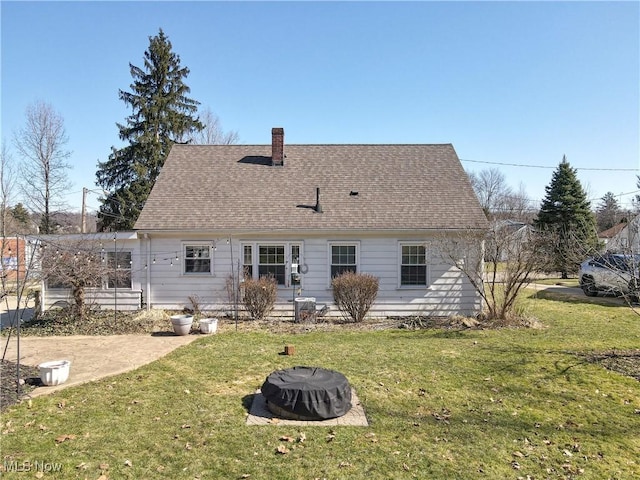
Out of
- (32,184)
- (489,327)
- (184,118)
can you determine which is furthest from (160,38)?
(489,327)

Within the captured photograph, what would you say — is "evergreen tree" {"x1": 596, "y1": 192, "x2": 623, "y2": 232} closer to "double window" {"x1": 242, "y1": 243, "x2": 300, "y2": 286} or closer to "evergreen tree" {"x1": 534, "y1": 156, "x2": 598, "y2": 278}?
"evergreen tree" {"x1": 534, "y1": 156, "x2": 598, "y2": 278}

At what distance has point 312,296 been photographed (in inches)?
503

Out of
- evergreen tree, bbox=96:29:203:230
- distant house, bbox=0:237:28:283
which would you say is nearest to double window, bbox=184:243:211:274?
distant house, bbox=0:237:28:283

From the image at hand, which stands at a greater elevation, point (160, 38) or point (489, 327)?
point (160, 38)

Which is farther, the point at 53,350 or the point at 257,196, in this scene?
the point at 257,196

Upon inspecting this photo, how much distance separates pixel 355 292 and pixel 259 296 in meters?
2.80

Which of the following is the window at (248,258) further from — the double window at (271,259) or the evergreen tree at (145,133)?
the evergreen tree at (145,133)

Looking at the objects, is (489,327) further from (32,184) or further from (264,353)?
(32,184)

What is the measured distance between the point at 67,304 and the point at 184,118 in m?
17.5

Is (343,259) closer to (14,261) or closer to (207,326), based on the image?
(207,326)

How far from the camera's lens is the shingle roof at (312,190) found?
42.8 ft

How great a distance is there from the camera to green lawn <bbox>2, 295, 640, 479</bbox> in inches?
169

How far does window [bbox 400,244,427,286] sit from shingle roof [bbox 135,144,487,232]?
72 cm

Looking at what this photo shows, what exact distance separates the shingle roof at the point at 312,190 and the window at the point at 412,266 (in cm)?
72
